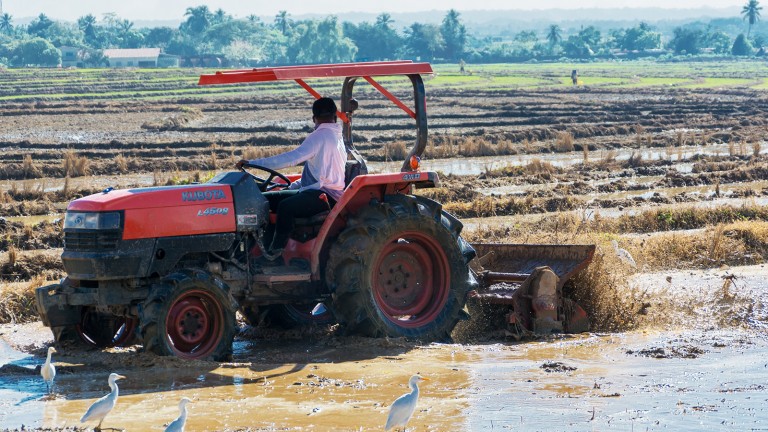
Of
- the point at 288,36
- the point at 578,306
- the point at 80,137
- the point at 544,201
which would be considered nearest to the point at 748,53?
the point at 288,36

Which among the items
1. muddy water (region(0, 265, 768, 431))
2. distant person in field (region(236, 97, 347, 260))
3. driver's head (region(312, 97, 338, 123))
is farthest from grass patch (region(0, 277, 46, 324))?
driver's head (region(312, 97, 338, 123))

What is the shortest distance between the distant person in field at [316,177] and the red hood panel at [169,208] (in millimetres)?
434

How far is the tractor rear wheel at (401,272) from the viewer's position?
9672mm

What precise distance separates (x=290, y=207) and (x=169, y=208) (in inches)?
44.1

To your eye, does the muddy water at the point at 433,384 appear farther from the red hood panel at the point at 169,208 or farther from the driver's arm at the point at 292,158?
the driver's arm at the point at 292,158

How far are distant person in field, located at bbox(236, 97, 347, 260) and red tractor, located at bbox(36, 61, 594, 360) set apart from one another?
12 cm

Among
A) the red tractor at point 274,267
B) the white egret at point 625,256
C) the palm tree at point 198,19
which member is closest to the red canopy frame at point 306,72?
the red tractor at point 274,267

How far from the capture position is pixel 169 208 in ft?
29.5

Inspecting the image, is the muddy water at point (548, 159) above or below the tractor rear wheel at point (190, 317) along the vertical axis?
below

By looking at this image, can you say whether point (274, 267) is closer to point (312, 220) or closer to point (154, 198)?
point (312, 220)

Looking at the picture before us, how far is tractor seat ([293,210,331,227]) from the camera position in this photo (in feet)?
31.8

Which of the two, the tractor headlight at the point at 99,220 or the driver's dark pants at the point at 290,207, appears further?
the driver's dark pants at the point at 290,207

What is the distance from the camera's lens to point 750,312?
11.9 m

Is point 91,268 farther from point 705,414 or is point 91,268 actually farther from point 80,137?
point 80,137
